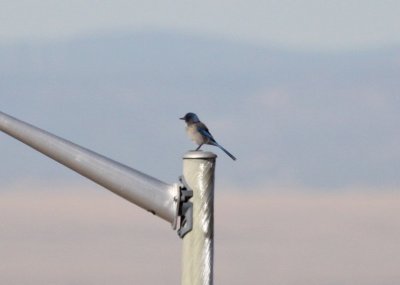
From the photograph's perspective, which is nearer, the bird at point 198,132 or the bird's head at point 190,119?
the bird at point 198,132

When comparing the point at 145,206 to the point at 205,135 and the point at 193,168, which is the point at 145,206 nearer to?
the point at 193,168

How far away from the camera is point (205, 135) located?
15344mm

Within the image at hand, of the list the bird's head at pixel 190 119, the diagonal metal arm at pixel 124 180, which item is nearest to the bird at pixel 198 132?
the bird's head at pixel 190 119

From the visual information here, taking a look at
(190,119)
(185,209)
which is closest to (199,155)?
(185,209)

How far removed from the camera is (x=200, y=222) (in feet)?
19.9

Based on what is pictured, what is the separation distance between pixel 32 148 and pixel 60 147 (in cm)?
55

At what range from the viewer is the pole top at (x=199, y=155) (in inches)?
241

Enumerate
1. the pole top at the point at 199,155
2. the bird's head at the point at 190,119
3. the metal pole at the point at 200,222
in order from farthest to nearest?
the bird's head at the point at 190,119 < the pole top at the point at 199,155 < the metal pole at the point at 200,222

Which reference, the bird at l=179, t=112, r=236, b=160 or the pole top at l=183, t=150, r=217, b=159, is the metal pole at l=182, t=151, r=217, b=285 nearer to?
the pole top at l=183, t=150, r=217, b=159

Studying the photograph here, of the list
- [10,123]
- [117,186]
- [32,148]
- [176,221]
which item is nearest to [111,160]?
[117,186]

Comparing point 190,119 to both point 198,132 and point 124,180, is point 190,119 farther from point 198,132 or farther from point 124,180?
point 124,180

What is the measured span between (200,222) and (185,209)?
15 cm

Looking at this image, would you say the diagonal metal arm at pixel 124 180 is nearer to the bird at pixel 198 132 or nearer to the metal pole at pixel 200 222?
the metal pole at pixel 200 222

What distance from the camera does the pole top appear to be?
6.12 meters
